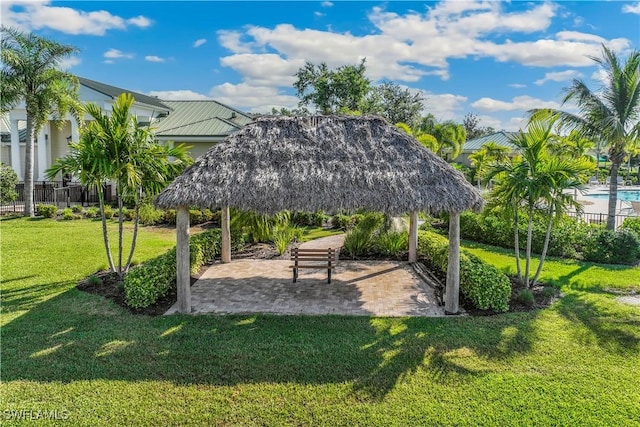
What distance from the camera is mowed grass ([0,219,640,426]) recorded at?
18.0 ft

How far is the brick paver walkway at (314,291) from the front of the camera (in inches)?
356

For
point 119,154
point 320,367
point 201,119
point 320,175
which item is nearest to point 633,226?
point 320,175

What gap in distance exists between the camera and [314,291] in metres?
10.3

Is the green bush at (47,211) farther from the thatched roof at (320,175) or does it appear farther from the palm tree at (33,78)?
the thatched roof at (320,175)

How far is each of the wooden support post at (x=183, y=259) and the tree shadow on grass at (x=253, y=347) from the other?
0.40 m

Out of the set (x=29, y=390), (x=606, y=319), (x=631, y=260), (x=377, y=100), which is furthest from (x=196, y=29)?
(x=377, y=100)

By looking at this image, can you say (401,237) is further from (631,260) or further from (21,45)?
(21,45)

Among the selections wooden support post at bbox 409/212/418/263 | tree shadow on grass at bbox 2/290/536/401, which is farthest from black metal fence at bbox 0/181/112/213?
wooden support post at bbox 409/212/418/263

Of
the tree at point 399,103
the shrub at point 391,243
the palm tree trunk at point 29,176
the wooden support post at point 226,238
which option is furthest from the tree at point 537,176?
the tree at point 399,103

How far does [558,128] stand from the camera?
1494 cm

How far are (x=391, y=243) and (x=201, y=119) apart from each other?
2133cm

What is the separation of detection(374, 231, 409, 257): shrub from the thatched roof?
4.69 metres

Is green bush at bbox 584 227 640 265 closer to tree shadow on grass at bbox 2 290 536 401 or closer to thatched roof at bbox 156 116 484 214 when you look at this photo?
tree shadow on grass at bbox 2 290 536 401

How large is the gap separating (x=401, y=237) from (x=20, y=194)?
22652mm
